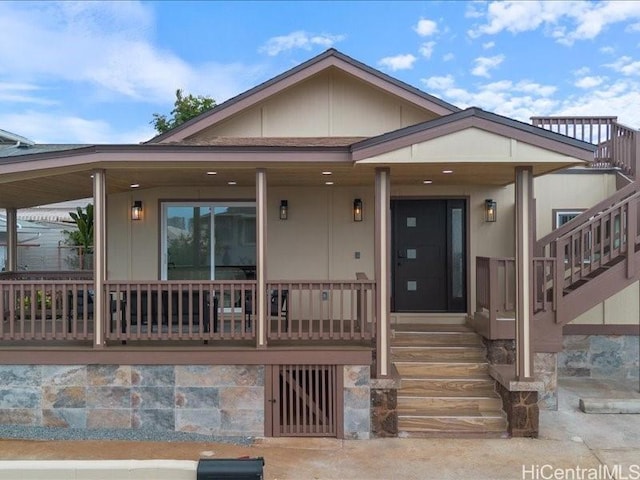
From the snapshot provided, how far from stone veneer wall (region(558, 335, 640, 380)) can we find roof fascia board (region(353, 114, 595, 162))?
3885 millimetres

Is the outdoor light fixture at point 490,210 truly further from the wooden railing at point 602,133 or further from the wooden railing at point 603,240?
the wooden railing at point 602,133

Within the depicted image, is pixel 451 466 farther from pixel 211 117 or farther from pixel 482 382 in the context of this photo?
pixel 211 117

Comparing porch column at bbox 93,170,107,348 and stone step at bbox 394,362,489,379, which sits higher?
porch column at bbox 93,170,107,348

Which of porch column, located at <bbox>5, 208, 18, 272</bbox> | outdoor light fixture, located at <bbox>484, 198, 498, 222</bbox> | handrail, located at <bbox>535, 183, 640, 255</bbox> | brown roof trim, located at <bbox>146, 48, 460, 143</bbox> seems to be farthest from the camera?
porch column, located at <bbox>5, 208, 18, 272</bbox>

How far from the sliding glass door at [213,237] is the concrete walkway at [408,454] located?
3.19m

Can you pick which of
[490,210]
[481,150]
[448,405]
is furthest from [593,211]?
[448,405]

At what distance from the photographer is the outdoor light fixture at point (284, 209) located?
7.73 metres

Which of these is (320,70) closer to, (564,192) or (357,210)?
(357,210)

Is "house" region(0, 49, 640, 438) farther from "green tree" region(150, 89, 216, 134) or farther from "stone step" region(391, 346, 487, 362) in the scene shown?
"green tree" region(150, 89, 216, 134)

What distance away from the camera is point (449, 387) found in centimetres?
595

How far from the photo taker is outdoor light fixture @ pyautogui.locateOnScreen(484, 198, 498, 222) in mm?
7609

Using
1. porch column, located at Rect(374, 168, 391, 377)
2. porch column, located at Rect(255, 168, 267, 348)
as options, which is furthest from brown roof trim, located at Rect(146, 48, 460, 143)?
porch column, located at Rect(374, 168, 391, 377)

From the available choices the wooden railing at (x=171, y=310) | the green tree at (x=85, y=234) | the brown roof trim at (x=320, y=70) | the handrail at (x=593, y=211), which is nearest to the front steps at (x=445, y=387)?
the handrail at (x=593, y=211)

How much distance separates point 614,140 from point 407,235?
3.89 m
